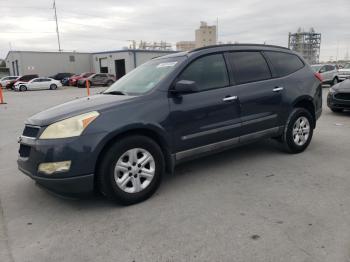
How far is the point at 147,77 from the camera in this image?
4348 mm

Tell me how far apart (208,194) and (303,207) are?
3.47 feet

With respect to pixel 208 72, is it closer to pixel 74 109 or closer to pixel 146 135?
pixel 146 135

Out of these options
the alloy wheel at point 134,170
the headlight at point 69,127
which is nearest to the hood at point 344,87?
the alloy wheel at point 134,170

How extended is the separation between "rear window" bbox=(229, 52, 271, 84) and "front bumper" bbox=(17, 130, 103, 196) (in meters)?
2.24

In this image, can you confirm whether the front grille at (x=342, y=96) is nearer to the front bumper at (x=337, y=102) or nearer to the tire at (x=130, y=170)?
the front bumper at (x=337, y=102)

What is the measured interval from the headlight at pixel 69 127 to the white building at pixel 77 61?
38769 mm

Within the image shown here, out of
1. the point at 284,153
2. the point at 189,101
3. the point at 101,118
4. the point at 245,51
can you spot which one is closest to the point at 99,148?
the point at 101,118

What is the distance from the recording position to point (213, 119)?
417 cm

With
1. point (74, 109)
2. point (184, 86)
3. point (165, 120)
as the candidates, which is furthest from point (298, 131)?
point (74, 109)

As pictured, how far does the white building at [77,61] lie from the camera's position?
42.1 metres

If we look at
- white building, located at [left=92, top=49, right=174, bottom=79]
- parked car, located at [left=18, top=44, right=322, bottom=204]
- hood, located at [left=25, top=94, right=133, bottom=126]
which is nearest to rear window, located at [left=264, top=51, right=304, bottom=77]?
parked car, located at [left=18, top=44, right=322, bottom=204]

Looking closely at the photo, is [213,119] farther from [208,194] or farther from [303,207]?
[303,207]

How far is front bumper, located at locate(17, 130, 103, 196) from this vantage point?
10.5ft

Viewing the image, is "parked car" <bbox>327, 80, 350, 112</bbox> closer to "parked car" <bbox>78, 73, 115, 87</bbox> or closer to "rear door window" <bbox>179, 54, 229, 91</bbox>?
"rear door window" <bbox>179, 54, 229, 91</bbox>
